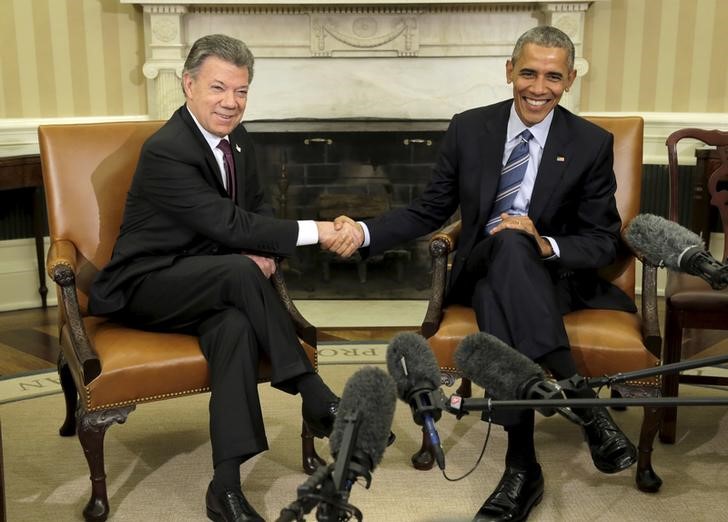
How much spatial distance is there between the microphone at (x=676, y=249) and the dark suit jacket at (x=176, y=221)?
4.63 feet

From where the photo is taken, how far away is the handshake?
300 centimetres

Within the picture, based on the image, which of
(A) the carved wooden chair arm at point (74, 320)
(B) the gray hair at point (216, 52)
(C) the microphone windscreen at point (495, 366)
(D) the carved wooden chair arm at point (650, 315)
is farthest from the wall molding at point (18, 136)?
(C) the microphone windscreen at point (495, 366)

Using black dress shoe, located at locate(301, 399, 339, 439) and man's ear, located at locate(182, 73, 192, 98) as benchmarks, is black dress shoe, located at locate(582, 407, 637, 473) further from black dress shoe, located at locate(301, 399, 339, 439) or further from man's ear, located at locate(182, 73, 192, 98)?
man's ear, located at locate(182, 73, 192, 98)

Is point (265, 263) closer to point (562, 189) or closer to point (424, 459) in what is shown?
point (424, 459)

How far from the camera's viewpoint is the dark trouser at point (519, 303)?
2598 mm

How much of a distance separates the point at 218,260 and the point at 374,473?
32.1 inches

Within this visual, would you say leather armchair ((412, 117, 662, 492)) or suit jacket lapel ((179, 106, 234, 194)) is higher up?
suit jacket lapel ((179, 106, 234, 194))

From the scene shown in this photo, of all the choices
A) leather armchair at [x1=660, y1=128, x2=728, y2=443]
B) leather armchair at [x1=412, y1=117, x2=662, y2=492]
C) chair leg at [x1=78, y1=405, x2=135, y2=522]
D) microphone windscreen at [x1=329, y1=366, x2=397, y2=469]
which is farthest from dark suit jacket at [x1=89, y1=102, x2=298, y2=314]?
microphone windscreen at [x1=329, y1=366, x2=397, y2=469]

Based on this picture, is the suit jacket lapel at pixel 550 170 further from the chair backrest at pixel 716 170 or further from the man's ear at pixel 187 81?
the man's ear at pixel 187 81

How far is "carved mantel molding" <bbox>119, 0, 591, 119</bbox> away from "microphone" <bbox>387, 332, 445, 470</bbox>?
12.9 feet

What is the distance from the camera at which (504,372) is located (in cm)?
143

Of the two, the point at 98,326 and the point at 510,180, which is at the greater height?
the point at 510,180

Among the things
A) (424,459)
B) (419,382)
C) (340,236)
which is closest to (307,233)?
(340,236)

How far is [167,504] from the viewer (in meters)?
2.77
